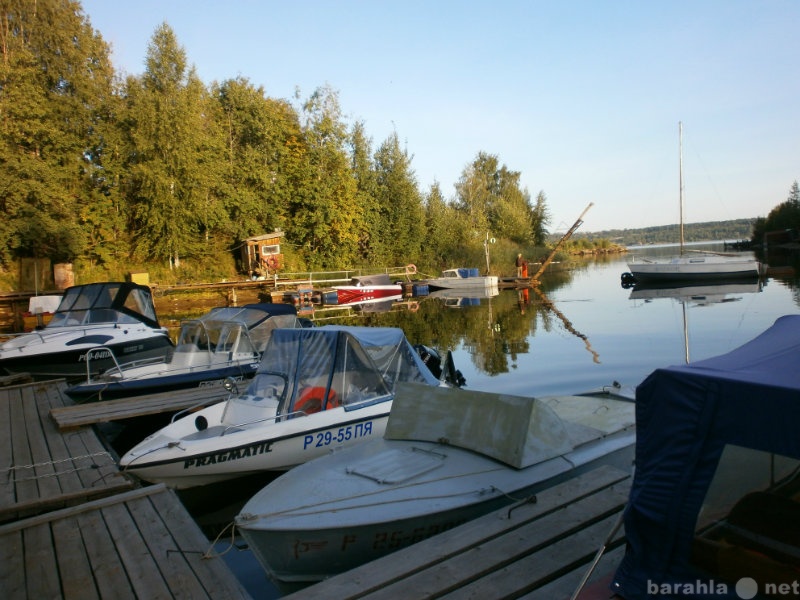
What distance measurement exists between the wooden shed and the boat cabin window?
3728 cm

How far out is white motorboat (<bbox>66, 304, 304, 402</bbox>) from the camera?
11227mm

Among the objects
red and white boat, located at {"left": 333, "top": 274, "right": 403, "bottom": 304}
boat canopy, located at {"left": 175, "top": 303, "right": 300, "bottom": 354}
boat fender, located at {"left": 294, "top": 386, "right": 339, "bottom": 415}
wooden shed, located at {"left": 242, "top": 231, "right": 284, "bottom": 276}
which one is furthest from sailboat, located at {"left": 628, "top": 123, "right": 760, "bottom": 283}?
boat fender, located at {"left": 294, "top": 386, "right": 339, "bottom": 415}

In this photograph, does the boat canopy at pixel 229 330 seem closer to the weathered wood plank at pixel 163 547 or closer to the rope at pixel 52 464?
the rope at pixel 52 464

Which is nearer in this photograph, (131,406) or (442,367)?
(131,406)

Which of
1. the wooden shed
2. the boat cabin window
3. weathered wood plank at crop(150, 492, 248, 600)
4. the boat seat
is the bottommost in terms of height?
weathered wood plank at crop(150, 492, 248, 600)

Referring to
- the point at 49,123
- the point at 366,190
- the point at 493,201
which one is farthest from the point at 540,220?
the point at 49,123

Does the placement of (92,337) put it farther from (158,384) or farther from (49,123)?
(49,123)

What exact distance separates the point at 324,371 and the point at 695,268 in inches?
1401

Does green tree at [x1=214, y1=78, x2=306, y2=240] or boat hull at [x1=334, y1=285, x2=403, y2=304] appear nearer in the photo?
boat hull at [x1=334, y1=285, x2=403, y2=304]

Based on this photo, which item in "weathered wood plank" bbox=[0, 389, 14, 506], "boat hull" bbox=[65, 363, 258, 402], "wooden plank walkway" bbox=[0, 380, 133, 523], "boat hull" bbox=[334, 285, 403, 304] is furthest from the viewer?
"boat hull" bbox=[334, 285, 403, 304]

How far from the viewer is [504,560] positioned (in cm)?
398

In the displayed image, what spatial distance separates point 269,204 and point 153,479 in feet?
126

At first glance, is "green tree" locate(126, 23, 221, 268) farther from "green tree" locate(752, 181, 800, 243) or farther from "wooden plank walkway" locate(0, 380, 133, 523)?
"green tree" locate(752, 181, 800, 243)

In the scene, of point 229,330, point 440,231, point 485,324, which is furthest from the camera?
point 440,231
